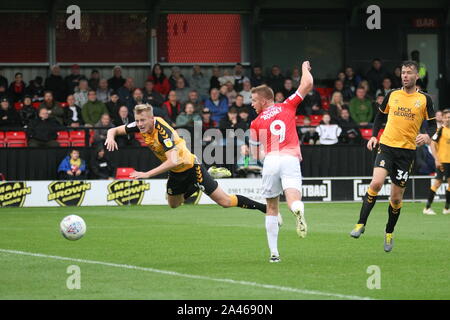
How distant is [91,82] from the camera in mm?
25312

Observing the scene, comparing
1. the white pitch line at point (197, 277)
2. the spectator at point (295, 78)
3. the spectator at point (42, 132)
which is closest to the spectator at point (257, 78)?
the spectator at point (295, 78)

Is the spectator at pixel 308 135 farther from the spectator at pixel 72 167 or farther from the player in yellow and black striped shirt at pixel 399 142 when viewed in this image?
the player in yellow and black striped shirt at pixel 399 142

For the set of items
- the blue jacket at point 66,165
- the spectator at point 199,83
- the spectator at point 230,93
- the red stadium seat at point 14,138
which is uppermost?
the spectator at point 199,83

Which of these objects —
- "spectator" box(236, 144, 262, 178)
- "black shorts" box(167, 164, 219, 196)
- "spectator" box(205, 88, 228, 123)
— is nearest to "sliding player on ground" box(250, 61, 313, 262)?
"black shorts" box(167, 164, 219, 196)

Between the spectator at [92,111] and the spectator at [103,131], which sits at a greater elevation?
the spectator at [92,111]

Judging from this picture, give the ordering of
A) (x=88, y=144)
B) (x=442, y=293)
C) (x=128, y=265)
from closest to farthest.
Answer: (x=442, y=293) < (x=128, y=265) < (x=88, y=144)

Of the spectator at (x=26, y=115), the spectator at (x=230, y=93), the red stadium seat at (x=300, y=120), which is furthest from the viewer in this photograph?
the spectator at (x=230, y=93)

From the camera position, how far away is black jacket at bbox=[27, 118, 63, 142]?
888 inches

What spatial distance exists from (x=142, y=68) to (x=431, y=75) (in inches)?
358

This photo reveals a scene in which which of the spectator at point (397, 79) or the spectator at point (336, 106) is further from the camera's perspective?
the spectator at point (397, 79)

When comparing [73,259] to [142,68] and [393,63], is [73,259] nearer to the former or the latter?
[142,68]

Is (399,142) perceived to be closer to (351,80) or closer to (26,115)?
(26,115)

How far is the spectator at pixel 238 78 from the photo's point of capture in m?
25.8
